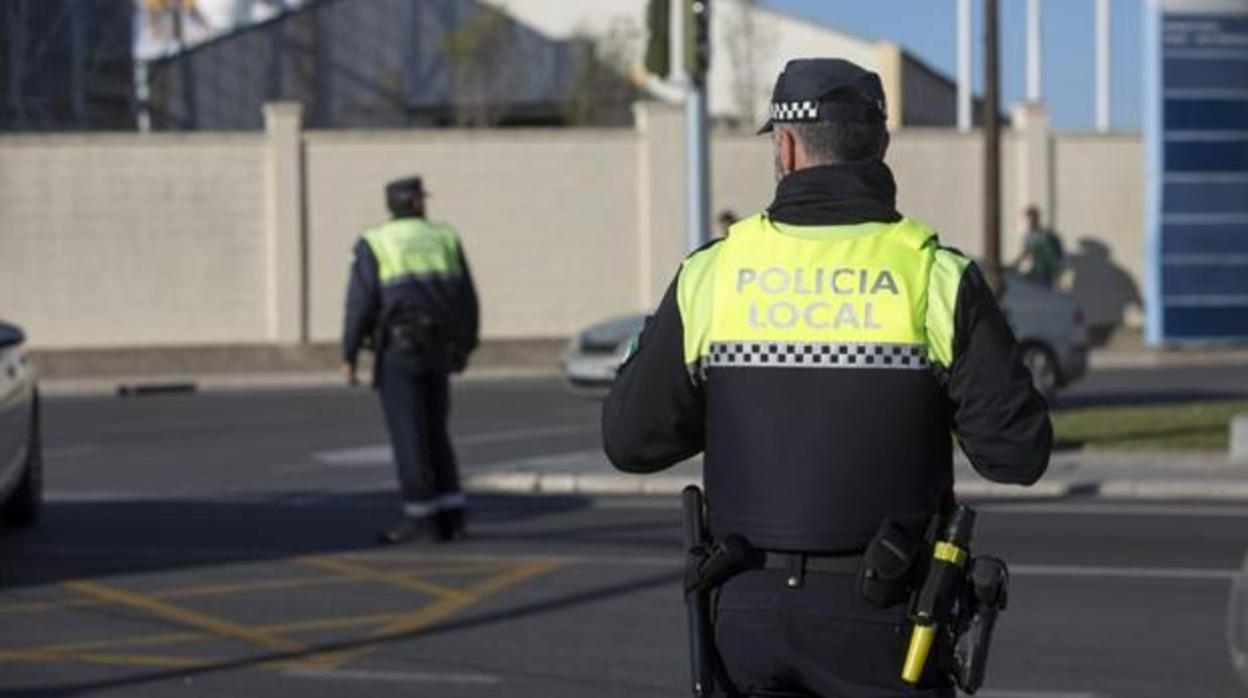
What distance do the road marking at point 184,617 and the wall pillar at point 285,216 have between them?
65.5 feet

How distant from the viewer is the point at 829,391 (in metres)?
4.58

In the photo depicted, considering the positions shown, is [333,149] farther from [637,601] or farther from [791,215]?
[791,215]

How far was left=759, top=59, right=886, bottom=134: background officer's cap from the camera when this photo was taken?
4688 millimetres

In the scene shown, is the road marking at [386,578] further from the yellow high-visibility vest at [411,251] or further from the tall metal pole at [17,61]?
the tall metal pole at [17,61]

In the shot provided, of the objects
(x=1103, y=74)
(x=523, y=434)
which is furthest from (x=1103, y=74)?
(x=523, y=434)

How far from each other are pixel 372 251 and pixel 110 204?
63.2 feet

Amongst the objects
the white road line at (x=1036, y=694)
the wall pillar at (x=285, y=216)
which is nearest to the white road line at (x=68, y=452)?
the white road line at (x=1036, y=694)

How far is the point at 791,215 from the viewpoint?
472 centimetres

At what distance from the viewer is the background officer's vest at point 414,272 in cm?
1230

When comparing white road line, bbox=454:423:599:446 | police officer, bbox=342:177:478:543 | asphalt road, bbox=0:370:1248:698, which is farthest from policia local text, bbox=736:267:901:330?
white road line, bbox=454:423:599:446

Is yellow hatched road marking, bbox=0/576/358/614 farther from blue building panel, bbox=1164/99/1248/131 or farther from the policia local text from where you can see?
blue building panel, bbox=1164/99/1248/131

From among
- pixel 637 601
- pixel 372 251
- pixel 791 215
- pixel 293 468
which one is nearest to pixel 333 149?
A: pixel 293 468

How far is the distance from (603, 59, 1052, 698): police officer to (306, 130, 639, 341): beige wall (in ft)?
87.4

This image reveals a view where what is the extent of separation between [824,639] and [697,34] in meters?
13.1
